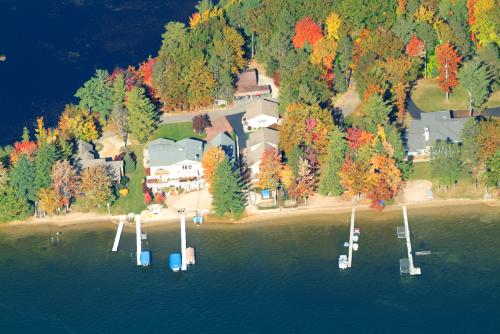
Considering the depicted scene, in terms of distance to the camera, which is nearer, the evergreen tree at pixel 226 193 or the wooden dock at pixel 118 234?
the wooden dock at pixel 118 234

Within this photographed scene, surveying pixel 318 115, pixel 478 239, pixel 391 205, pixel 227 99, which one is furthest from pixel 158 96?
pixel 478 239

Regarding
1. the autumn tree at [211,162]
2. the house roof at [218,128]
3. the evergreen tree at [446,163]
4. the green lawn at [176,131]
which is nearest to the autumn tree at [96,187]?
the autumn tree at [211,162]

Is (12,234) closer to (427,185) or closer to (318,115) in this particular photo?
(318,115)

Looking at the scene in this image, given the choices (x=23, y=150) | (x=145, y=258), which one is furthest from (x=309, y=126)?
(x=23, y=150)

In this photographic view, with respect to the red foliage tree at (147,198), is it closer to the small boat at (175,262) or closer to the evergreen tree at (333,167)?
the small boat at (175,262)

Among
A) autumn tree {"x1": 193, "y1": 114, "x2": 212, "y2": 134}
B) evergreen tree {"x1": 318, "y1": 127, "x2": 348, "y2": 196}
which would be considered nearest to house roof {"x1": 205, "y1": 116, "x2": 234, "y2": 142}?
autumn tree {"x1": 193, "y1": 114, "x2": 212, "y2": 134}

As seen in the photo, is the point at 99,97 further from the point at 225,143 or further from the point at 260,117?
the point at 260,117
